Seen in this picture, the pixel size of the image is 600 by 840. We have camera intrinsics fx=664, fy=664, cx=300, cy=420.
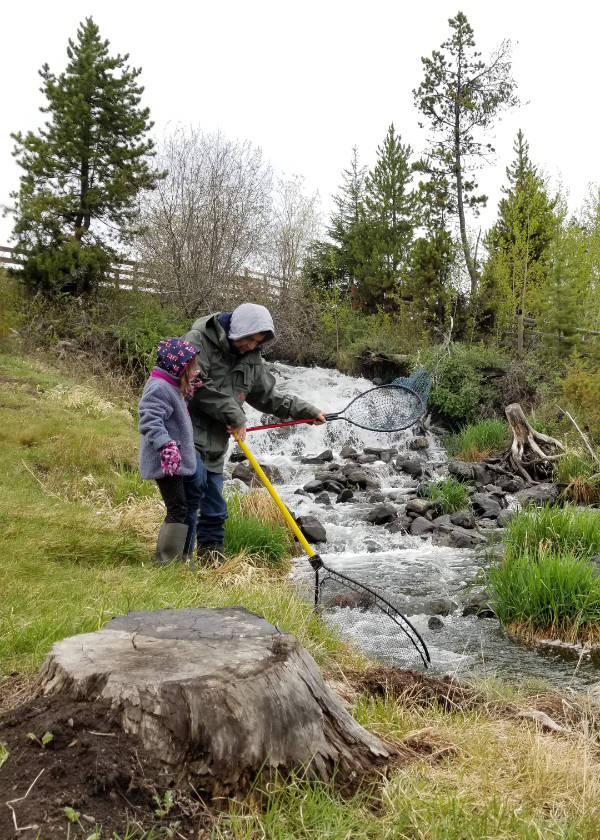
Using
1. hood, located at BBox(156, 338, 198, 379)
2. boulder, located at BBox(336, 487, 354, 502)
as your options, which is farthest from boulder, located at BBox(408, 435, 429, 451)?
hood, located at BBox(156, 338, 198, 379)

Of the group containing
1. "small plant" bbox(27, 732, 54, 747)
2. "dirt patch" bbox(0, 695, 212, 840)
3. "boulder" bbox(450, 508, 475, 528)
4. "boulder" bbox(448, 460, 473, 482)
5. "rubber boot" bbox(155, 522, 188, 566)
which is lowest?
"boulder" bbox(450, 508, 475, 528)

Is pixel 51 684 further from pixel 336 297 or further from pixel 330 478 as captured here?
pixel 336 297

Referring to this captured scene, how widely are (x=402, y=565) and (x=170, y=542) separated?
13.1ft

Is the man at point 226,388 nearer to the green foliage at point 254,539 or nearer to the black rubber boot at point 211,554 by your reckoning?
the black rubber boot at point 211,554

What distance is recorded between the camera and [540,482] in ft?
40.5

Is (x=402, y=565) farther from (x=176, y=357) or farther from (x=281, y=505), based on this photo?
(x=176, y=357)

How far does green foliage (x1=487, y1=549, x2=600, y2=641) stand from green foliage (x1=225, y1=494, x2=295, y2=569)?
2389mm

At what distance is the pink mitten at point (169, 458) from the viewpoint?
4.58m

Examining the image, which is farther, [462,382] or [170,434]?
[462,382]

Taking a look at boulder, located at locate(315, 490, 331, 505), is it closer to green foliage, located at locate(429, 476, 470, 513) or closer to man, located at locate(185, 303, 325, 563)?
green foliage, located at locate(429, 476, 470, 513)

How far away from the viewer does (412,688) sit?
376cm

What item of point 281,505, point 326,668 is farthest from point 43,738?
point 281,505

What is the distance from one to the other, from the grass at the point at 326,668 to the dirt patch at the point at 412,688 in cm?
7

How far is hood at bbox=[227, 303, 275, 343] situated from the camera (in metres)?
4.97
